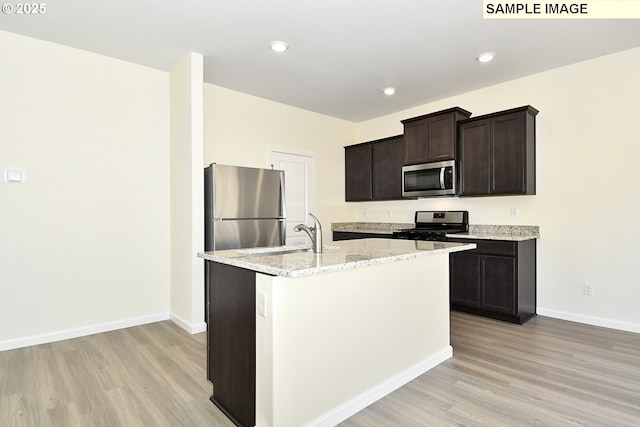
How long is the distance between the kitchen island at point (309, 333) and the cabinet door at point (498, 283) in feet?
5.06

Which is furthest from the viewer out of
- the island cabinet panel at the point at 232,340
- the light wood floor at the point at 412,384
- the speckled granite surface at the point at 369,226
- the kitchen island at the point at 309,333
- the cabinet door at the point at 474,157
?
the speckled granite surface at the point at 369,226

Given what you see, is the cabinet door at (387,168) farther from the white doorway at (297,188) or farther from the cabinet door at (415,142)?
the white doorway at (297,188)

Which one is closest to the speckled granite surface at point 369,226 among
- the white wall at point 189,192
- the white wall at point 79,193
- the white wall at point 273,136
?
the white wall at point 273,136

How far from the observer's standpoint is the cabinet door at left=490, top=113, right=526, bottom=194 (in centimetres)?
363

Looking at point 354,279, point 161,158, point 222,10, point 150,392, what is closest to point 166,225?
point 161,158

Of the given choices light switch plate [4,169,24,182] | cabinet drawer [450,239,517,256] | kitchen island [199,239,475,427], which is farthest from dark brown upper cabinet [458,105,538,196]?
light switch plate [4,169,24,182]

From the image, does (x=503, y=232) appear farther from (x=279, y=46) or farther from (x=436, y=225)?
(x=279, y=46)

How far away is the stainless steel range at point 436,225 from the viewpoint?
4.16m

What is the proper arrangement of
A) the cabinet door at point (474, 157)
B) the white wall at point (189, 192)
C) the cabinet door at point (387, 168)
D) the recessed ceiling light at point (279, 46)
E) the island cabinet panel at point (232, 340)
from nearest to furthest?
the island cabinet panel at point (232, 340) < the recessed ceiling light at point (279, 46) < the white wall at point (189, 192) < the cabinet door at point (474, 157) < the cabinet door at point (387, 168)

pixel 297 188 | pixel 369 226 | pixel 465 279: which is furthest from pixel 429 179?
pixel 297 188

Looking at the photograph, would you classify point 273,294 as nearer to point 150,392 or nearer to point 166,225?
point 150,392

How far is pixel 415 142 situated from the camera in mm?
4492

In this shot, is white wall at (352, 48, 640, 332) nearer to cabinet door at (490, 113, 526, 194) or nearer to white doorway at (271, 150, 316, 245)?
cabinet door at (490, 113, 526, 194)

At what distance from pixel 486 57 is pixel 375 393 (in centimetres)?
316
